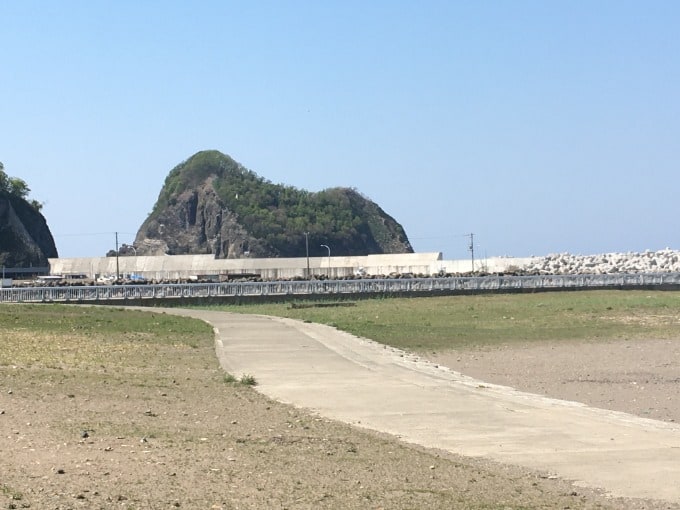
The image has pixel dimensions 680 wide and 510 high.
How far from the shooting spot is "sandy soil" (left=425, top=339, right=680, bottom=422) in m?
19.1

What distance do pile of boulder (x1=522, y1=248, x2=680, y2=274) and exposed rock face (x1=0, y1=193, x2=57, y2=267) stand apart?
62475mm

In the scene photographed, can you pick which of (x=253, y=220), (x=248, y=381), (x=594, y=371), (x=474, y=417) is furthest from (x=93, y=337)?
(x=253, y=220)

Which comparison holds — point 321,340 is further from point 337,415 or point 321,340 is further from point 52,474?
point 52,474

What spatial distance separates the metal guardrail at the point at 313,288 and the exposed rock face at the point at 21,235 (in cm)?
6094

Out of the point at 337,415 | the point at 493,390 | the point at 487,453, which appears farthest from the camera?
the point at 493,390

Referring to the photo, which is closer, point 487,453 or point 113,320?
point 487,453

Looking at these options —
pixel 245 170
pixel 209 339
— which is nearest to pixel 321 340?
pixel 209 339

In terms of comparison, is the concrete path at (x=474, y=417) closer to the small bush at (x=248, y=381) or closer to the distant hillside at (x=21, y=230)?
the small bush at (x=248, y=381)

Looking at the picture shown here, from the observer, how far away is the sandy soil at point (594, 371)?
19.1 metres

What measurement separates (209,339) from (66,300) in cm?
3787

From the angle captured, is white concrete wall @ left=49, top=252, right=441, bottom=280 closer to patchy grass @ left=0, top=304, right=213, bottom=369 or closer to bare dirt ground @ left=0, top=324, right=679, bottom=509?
patchy grass @ left=0, top=304, right=213, bottom=369

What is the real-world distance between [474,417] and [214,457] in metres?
5.36

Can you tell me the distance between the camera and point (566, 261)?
134 metres

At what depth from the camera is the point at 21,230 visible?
134625 mm
